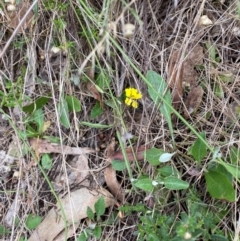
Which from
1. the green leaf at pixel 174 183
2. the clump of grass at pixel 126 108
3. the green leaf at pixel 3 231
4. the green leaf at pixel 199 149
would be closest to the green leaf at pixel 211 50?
the clump of grass at pixel 126 108

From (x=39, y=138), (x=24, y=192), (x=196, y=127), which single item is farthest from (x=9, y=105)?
(x=196, y=127)

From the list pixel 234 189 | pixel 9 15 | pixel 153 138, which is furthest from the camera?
pixel 9 15

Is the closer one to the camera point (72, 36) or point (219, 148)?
point (219, 148)

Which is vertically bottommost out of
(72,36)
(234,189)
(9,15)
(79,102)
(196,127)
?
(234,189)

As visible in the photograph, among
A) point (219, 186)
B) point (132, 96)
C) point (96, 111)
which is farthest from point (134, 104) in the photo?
point (219, 186)

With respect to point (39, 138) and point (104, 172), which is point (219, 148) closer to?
point (104, 172)

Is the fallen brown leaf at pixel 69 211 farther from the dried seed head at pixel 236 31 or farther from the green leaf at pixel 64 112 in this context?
the dried seed head at pixel 236 31

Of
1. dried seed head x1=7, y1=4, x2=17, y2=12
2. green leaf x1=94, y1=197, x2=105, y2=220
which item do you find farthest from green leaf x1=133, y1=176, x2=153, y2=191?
dried seed head x1=7, y1=4, x2=17, y2=12

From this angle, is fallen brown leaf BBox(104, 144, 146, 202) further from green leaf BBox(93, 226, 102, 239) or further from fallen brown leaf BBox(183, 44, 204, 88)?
fallen brown leaf BBox(183, 44, 204, 88)

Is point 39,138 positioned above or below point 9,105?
below
